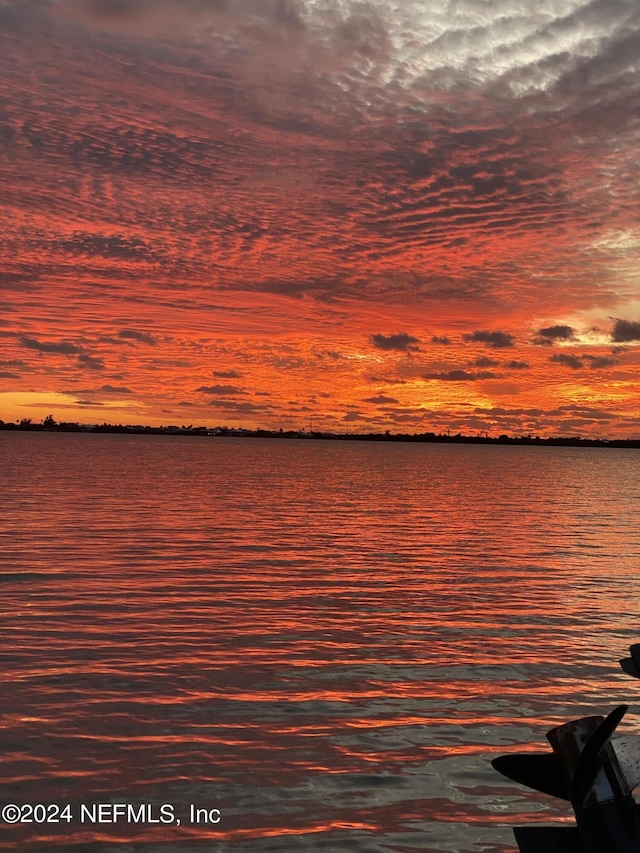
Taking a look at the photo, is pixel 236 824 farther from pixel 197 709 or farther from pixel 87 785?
pixel 197 709

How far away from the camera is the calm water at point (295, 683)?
29.7 ft

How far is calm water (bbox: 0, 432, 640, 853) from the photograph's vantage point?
29.7 ft

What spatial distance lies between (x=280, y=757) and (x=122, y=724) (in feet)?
8.09

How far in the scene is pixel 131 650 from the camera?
50.1 ft

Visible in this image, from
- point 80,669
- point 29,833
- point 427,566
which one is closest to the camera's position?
point 29,833

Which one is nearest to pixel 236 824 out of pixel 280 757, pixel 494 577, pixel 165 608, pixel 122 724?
pixel 280 757

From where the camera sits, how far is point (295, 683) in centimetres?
1348

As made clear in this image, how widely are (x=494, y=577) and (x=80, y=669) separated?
15989mm

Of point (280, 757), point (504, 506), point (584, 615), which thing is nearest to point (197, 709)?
point (280, 757)

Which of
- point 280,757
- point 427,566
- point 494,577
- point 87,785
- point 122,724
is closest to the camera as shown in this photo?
point 87,785

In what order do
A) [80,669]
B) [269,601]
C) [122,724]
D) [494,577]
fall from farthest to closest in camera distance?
[494,577]
[269,601]
[80,669]
[122,724]

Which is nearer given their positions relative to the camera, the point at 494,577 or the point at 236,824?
the point at 236,824

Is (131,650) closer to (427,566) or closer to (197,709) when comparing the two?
(197,709)

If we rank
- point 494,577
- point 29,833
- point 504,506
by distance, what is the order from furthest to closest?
1. point 504,506
2. point 494,577
3. point 29,833
